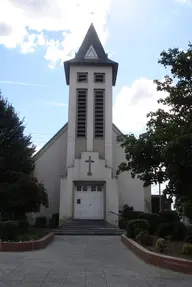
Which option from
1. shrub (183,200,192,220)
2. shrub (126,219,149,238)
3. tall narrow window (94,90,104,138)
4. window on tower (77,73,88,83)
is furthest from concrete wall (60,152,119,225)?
shrub (183,200,192,220)

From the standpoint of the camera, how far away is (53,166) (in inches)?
1359

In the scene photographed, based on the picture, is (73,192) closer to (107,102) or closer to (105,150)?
(105,150)

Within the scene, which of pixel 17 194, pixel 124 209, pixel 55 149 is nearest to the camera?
pixel 17 194

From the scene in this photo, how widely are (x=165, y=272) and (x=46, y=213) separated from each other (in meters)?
23.6

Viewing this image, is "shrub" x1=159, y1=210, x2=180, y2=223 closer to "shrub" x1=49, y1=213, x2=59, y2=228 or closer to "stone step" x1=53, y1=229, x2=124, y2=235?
"stone step" x1=53, y1=229, x2=124, y2=235

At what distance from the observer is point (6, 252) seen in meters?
14.1

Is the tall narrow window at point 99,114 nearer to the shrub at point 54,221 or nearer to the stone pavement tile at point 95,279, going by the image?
the shrub at point 54,221

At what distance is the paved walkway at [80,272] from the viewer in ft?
29.4

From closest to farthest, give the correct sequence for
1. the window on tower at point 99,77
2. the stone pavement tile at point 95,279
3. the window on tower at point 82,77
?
the stone pavement tile at point 95,279
the window on tower at point 82,77
the window on tower at point 99,77

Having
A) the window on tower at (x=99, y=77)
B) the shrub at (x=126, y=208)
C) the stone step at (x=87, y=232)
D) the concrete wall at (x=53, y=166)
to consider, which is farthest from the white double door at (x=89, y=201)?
the window on tower at (x=99, y=77)

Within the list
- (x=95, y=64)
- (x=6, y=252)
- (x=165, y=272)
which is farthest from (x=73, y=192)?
(x=165, y=272)

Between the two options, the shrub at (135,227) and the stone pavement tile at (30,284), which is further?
the shrub at (135,227)

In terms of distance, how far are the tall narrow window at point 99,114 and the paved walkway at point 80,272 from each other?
62.5 feet

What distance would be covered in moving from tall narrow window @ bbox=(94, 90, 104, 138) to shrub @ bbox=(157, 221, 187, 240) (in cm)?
1547
